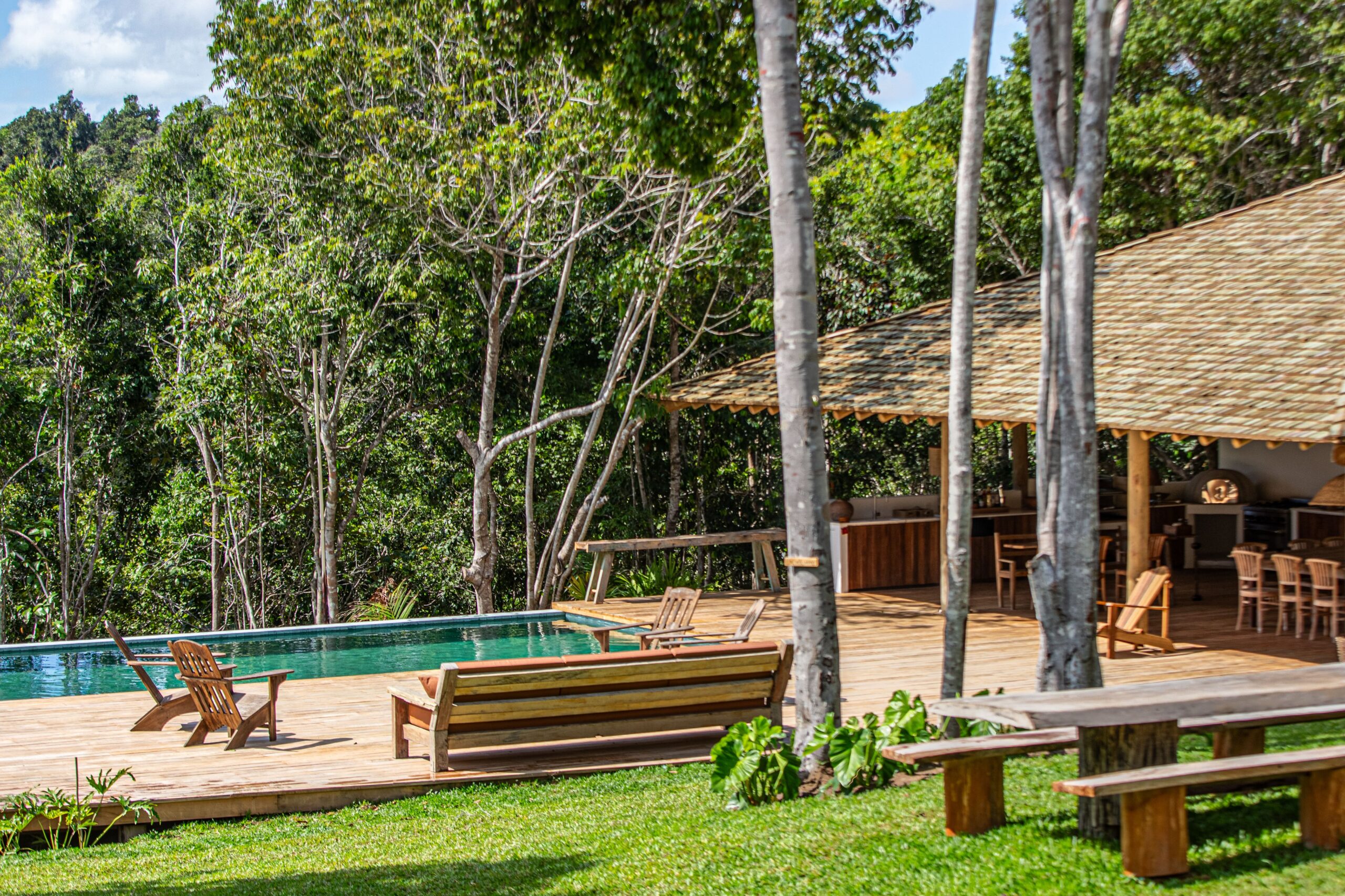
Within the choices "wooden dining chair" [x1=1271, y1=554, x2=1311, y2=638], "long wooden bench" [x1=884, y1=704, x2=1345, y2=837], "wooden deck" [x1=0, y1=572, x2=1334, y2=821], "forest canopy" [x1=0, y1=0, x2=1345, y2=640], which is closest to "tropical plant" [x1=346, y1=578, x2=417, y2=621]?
"forest canopy" [x1=0, y1=0, x2=1345, y2=640]

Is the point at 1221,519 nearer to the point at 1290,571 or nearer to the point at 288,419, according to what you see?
the point at 1290,571

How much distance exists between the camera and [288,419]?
1998cm

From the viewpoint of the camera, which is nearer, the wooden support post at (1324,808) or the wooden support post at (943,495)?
the wooden support post at (1324,808)

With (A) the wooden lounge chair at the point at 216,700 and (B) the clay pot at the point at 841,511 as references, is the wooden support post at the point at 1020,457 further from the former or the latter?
(A) the wooden lounge chair at the point at 216,700

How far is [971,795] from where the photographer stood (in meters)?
5.10

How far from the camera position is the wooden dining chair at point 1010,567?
13.8 meters

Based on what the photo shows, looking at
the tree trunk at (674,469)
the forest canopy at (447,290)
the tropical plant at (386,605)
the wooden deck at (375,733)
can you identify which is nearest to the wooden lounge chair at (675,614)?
the wooden deck at (375,733)

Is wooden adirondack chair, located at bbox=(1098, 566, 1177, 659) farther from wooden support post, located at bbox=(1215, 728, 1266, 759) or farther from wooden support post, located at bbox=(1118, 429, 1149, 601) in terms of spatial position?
wooden support post, located at bbox=(1215, 728, 1266, 759)

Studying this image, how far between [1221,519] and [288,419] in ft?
47.9

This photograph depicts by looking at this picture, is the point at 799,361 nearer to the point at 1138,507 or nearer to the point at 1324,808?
the point at 1324,808

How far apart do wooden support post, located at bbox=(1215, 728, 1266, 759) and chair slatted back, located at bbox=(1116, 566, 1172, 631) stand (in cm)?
514

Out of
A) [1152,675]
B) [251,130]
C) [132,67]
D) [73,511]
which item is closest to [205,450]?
[73,511]

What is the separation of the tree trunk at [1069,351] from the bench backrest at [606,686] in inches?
73.6

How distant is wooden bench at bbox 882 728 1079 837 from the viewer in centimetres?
495
